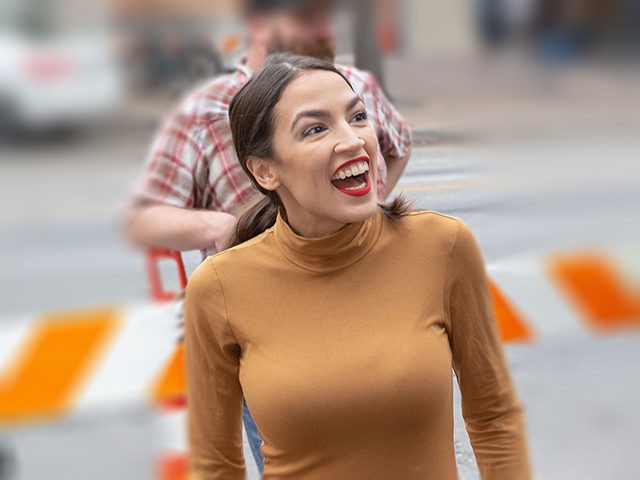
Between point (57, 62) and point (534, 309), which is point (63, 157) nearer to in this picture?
point (57, 62)

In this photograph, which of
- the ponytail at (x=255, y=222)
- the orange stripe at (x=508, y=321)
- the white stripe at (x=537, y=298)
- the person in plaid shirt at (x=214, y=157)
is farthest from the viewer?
the white stripe at (x=537, y=298)

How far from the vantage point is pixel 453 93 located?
85.7 inches

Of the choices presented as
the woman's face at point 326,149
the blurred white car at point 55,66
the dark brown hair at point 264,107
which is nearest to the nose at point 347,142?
the woman's face at point 326,149

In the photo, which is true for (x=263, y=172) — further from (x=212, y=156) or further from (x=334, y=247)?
(x=212, y=156)

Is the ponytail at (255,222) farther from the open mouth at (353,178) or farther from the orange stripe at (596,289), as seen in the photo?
the orange stripe at (596,289)

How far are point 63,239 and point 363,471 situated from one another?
582 centimetres

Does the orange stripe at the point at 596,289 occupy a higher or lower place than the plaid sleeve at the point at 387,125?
lower

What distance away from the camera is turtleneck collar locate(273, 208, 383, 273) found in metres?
1.31

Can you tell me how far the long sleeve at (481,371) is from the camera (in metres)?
1.34

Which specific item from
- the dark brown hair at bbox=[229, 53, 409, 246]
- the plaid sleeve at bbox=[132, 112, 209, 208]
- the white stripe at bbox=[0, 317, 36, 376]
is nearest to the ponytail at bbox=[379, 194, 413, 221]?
the dark brown hair at bbox=[229, 53, 409, 246]

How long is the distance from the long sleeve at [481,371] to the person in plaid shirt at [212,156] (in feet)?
0.88

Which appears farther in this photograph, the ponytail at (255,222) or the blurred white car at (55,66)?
the blurred white car at (55,66)

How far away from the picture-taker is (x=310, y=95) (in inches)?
51.1

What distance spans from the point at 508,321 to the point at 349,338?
3.75 feet
